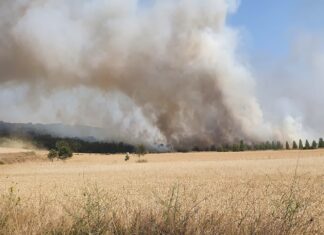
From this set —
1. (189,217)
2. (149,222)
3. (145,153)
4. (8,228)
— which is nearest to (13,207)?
(8,228)

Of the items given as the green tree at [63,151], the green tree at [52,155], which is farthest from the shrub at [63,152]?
the green tree at [52,155]

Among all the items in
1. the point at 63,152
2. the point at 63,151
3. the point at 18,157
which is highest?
the point at 63,151

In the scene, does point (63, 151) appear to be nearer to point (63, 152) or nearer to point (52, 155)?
point (63, 152)

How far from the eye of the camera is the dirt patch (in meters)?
111

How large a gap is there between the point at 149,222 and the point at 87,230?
3.40 ft


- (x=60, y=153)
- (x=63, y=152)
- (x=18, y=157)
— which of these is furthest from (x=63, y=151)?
(x=18, y=157)

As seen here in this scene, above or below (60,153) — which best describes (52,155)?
below

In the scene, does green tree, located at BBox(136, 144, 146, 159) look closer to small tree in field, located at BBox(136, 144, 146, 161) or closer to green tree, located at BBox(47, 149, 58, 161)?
small tree in field, located at BBox(136, 144, 146, 161)

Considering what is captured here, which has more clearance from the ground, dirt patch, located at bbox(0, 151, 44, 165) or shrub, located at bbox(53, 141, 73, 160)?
shrub, located at bbox(53, 141, 73, 160)

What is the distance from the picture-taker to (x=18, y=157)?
119 m

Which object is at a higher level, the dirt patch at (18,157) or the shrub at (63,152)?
the shrub at (63,152)

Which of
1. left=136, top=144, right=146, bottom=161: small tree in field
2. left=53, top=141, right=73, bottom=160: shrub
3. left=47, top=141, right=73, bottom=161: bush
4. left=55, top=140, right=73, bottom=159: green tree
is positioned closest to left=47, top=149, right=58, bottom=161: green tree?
left=47, top=141, right=73, bottom=161: bush

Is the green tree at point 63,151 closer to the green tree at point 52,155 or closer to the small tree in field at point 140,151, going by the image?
the green tree at point 52,155

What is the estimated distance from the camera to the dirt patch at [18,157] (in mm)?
110781
